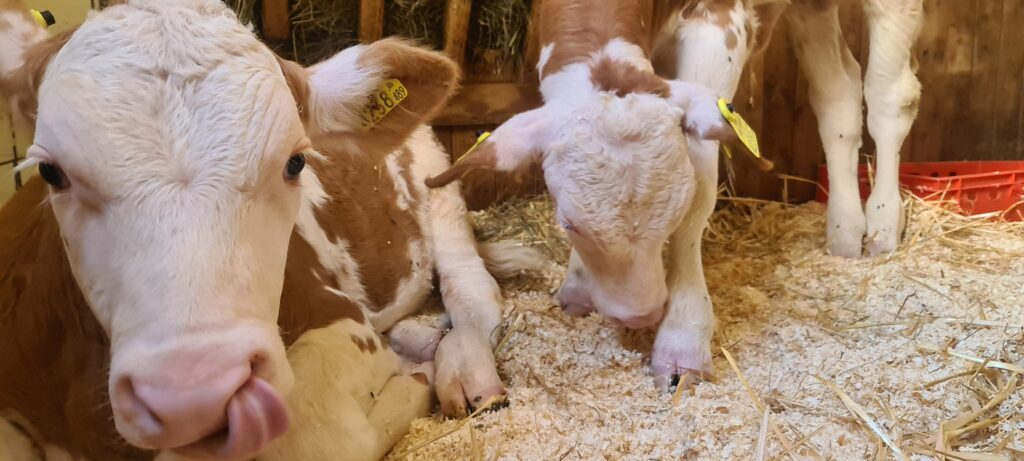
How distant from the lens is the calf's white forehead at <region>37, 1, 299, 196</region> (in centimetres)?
131

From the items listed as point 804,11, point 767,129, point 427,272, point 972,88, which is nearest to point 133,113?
point 427,272

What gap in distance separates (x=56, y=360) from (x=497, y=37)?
253 cm

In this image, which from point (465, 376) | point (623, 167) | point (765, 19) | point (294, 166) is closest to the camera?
point (294, 166)

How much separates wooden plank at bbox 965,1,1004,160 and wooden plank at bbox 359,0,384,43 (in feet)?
10.1

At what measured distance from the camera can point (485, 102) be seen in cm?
407

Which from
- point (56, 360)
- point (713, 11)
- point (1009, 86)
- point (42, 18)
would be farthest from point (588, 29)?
point (1009, 86)

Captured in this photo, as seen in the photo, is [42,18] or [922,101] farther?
[922,101]

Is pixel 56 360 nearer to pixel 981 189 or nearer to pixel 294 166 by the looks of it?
pixel 294 166

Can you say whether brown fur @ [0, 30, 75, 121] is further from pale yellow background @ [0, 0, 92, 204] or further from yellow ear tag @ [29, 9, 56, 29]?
pale yellow background @ [0, 0, 92, 204]

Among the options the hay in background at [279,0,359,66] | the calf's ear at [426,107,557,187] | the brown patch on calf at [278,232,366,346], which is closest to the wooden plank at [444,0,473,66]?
the hay in background at [279,0,359,66]

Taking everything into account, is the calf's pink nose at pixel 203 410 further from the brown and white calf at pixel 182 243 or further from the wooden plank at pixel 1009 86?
the wooden plank at pixel 1009 86

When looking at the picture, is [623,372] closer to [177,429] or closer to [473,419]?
[473,419]

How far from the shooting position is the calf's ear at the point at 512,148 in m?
2.32

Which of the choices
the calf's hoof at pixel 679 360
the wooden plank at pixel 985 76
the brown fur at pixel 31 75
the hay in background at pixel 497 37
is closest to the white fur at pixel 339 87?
the brown fur at pixel 31 75
